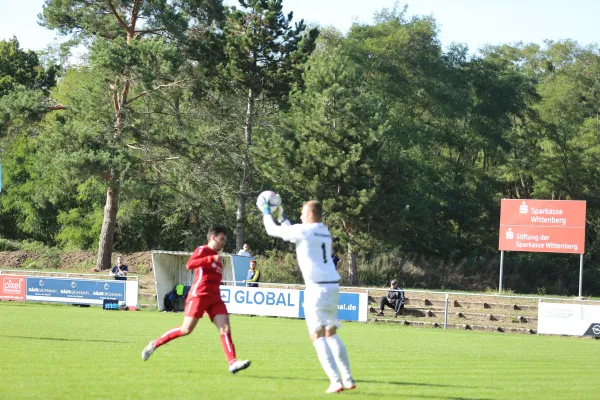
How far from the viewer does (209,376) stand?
10672mm

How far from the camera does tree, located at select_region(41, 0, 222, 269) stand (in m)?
40.7

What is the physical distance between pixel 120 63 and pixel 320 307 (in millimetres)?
33156

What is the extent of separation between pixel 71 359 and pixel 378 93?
4672cm

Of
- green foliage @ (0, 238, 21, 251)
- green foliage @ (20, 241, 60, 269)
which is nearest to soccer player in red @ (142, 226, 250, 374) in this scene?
green foliage @ (20, 241, 60, 269)

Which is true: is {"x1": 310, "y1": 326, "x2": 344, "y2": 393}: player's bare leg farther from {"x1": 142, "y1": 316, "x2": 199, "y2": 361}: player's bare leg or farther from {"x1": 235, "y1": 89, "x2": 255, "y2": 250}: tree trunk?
{"x1": 235, "y1": 89, "x2": 255, "y2": 250}: tree trunk

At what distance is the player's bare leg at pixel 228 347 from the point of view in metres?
10.2

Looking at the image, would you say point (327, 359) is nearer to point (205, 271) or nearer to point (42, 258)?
point (205, 271)

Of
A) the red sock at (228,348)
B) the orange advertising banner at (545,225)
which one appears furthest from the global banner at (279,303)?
the red sock at (228,348)

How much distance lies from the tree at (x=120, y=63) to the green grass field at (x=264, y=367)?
2194cm

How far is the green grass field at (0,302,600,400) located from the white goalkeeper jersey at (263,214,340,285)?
4.21 ft

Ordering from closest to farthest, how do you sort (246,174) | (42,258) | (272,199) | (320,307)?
(320,307), (272,199), (246,174), (42,258)

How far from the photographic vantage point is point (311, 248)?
31.7 feet

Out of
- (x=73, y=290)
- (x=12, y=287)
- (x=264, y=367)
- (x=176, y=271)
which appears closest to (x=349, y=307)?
(x=176, y=271)

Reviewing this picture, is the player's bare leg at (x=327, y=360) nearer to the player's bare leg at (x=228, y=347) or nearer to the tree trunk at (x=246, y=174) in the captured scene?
the player's bare leg at (x=228, y=347)
